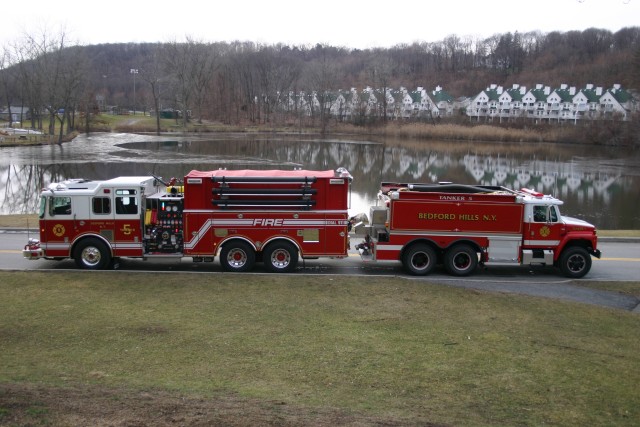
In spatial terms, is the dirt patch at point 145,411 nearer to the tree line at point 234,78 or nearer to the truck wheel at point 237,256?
the truck wheel at point 237,256

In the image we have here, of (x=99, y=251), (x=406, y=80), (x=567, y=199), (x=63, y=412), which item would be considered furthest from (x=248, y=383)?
(x=406, y=80)

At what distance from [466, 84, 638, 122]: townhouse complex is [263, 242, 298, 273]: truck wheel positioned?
120670 mm

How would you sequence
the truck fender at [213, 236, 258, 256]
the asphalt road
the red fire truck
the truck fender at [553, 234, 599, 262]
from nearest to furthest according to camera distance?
1. the asphalt road
2. the truck fender at [213, 236, 258, 256]
3. the red fire truck
4. the truck fender at [553, 234, 599, 262]

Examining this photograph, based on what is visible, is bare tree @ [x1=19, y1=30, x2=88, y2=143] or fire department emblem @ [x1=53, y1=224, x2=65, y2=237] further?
bare tree @ [x1=19, y1=30, x2=88, y2=143]

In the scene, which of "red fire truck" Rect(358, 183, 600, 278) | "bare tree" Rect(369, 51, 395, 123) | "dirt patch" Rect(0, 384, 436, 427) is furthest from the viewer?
"bare tree" Rect(369, 51, 395, 123)

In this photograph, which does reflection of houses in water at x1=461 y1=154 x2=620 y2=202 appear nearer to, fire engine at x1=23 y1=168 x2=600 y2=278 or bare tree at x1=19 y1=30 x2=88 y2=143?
fire engine at x1=23 y1=168 x2=600 y2=278

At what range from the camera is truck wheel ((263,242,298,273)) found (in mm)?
17297

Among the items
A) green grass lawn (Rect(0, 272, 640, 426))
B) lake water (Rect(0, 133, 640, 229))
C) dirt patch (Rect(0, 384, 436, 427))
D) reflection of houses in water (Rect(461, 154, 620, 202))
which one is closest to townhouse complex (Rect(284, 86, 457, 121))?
lake water (Rect(0, 133, 640, 229))

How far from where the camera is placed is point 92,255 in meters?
17.4

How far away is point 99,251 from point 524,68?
617ft

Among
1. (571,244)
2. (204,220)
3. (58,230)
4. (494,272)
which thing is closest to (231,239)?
(204,220)

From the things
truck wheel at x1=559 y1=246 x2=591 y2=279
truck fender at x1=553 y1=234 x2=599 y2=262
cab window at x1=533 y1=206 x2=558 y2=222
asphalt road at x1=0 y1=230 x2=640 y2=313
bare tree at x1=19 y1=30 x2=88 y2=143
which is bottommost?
asphalt road at x1=0 y1=230 x2=640 y2=313

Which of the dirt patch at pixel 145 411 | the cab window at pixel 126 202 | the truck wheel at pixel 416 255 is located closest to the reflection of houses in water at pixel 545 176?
the truck wheel at pixel 416 255

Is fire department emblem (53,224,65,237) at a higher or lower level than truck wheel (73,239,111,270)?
higher
